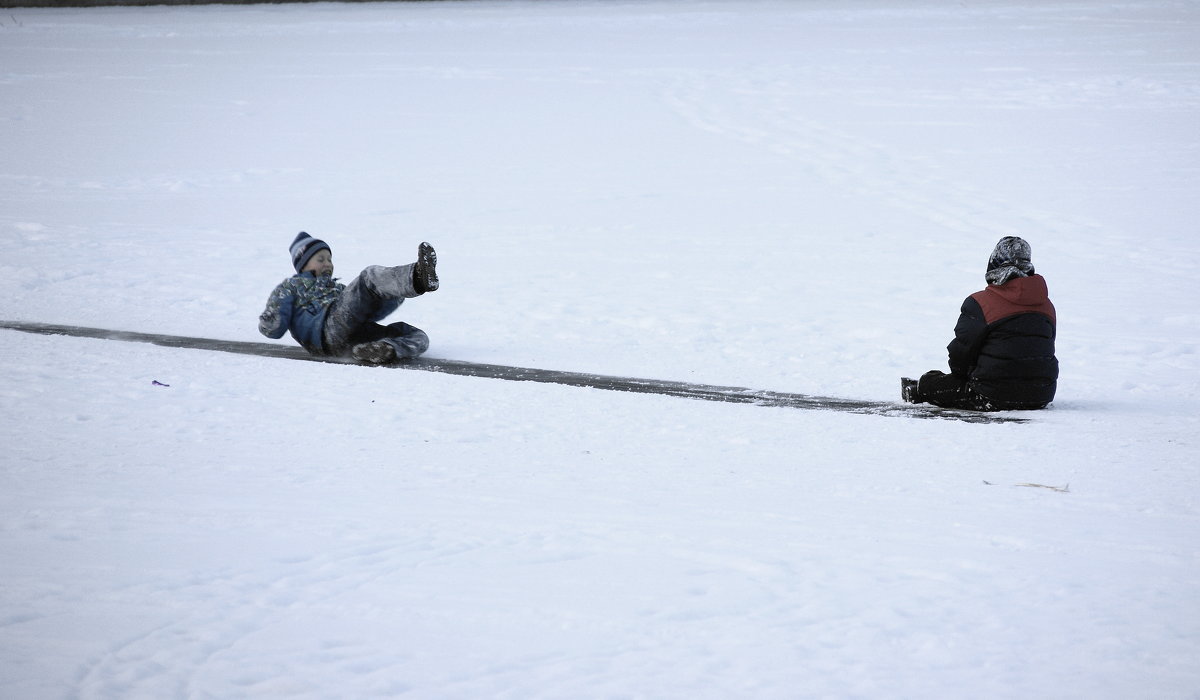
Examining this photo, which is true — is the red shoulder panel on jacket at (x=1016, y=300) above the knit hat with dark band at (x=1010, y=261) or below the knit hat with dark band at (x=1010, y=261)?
below

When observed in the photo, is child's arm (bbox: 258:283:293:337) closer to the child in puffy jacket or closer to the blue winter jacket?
the blue winter jacket

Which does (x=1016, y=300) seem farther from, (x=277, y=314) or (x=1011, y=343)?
(x=277, y=314)

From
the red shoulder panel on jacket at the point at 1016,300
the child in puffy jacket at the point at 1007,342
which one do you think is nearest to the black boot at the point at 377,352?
the child in puffy jacket at the point at 1007,342

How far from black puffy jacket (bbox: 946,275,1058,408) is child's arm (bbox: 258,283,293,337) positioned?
353 cm

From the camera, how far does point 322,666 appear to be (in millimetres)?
2652

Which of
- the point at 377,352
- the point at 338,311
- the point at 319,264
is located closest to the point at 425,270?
the point at 377,352

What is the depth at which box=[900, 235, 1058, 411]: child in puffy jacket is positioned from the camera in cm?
495

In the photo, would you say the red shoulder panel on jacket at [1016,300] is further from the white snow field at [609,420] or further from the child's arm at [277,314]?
the child's arm at [277,314]

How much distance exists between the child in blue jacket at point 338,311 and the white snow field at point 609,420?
25 cm

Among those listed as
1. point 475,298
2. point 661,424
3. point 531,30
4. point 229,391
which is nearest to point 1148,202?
point 475,298

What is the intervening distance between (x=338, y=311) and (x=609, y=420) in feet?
6.52

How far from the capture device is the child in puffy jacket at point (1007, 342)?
495 cm

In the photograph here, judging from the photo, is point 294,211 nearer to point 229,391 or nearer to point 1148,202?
point 229,391

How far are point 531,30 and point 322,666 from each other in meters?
23.4
